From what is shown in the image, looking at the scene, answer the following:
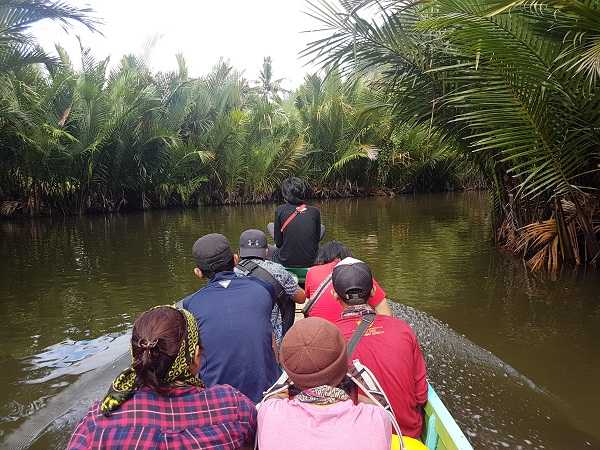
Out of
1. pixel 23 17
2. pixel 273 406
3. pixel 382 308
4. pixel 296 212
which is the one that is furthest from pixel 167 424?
pixel 23 17

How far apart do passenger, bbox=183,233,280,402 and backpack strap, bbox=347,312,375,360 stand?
486 mm

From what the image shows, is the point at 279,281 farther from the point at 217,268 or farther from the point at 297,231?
the point at 297,231

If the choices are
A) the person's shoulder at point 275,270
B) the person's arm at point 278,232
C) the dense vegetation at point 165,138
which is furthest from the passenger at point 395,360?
the dense vegetation at point 165,138

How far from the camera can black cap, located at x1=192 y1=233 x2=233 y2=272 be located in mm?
2961

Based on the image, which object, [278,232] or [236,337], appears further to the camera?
[278,232]

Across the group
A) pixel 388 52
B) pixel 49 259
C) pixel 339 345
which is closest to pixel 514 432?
pixel 339 345

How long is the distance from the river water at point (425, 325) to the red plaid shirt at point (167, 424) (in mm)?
2313

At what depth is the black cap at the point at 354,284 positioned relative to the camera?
2734 millimetres

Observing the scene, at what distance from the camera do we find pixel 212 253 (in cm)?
296

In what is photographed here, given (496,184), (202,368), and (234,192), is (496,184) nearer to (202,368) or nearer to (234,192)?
(202,368)

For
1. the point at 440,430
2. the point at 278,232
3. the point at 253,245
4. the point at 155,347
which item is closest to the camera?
the point at 155,347

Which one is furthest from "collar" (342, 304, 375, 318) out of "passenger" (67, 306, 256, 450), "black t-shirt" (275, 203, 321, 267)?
"black t-shirt" (275, 203, 321, 267)

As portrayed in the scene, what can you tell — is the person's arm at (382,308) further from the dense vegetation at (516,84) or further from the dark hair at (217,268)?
the dense vegetation at (516,84)

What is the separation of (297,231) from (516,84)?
2982 millimetres
